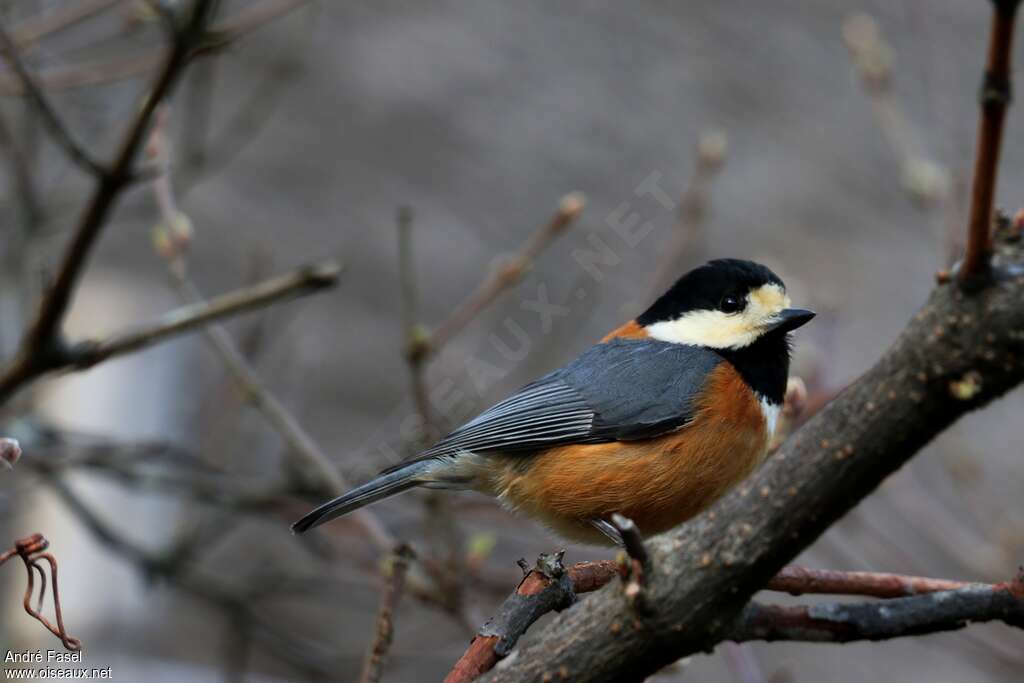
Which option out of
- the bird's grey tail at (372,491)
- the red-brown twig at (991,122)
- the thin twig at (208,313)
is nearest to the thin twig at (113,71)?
the thin twig at (208,313)

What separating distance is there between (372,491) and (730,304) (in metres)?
1.30

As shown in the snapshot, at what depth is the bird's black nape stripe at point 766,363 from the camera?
3346mm

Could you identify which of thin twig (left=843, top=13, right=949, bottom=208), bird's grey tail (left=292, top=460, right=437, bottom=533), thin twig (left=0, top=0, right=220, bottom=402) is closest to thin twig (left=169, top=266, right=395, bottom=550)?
bird's grey tail (left=292, top=460, right=437, bottom=533)

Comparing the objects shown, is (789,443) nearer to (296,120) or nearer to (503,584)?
(503,584)

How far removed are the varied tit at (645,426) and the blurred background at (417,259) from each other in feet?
0.73

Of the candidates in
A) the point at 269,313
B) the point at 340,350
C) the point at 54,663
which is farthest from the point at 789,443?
the point at 340,350

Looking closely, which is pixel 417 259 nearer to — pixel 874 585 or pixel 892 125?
pixel 892 125

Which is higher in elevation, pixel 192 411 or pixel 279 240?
pixel 279 240

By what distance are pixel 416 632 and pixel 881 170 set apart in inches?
174

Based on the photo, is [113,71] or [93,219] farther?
[113,71]

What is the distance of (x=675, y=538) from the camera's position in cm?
156

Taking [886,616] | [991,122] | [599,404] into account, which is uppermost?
[599,404]

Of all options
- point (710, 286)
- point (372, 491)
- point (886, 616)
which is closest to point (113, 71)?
point (372, 491)

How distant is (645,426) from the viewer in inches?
124
